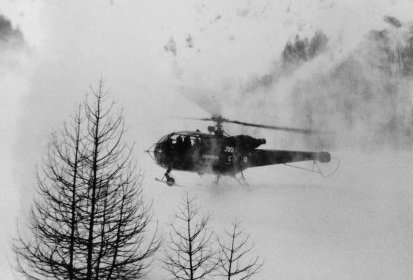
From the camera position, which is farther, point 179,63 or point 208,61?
point 208,61

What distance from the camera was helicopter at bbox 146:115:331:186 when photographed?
94.1 feet

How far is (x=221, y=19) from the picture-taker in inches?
2018

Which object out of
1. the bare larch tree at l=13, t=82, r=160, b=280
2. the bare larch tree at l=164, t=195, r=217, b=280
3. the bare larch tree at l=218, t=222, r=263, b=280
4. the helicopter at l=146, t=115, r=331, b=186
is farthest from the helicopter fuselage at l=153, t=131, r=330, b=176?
the bare larch tree at l=13, t=82, r=160, b=280

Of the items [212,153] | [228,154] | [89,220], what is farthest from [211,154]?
[89,220]

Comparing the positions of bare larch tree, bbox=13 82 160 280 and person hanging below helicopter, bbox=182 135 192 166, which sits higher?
person hanging below helicopter, bbox=182 135 192 166

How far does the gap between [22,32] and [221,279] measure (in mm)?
19684

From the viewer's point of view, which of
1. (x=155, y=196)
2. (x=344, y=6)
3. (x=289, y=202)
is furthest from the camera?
(x=344, y=6)

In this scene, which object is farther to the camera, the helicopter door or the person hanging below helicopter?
the helicopter door

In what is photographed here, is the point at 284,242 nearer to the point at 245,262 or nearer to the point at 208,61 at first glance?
the point at 245,262

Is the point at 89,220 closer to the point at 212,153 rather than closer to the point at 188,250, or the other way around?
the point at 212,153

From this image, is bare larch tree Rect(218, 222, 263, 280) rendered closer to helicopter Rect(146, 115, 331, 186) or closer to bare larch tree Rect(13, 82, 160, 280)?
helicopter Rect(146, 115, 331, 186)

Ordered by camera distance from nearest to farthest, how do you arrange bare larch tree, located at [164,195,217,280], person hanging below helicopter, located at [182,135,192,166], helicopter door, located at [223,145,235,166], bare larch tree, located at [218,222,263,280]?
1. bare larch tree, located at [164,195,217,280]
2. bare larch tree, located at [218,222,263,280]
3. person hanging below helicopter, located at [182,135,192,166]
4. helicopter door, located at [223,145,235,166]

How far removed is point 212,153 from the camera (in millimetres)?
29688

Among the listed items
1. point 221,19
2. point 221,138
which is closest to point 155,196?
point 221,138
